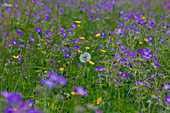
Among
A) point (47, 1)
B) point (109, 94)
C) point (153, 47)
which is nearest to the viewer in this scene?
point (109, 94)

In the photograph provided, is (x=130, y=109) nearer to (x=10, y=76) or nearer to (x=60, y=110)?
(x=60, y=110)

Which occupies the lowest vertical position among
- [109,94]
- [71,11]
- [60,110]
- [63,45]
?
[60,110]

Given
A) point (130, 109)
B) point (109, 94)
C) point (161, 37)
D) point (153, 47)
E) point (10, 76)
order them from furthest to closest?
point (161, 37) < point (153, 47) < point (10, 76) < point (109, 94) < point (130, 109)

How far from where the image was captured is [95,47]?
9.97 feet

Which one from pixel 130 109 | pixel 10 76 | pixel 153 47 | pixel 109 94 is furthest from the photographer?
pixel 153 47

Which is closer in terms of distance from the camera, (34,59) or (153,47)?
(34,59)

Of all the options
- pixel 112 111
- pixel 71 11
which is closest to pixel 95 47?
pixel 112 111

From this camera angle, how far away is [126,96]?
2076 millimetres

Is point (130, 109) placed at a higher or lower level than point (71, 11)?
lower

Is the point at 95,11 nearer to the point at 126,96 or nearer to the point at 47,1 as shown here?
the point at 47,1

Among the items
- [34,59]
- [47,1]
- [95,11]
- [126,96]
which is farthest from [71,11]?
[126,96]

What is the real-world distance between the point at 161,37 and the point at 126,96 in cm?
149

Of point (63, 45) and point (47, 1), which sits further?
point (47, 1)

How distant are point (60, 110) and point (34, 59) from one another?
3.40 ft
